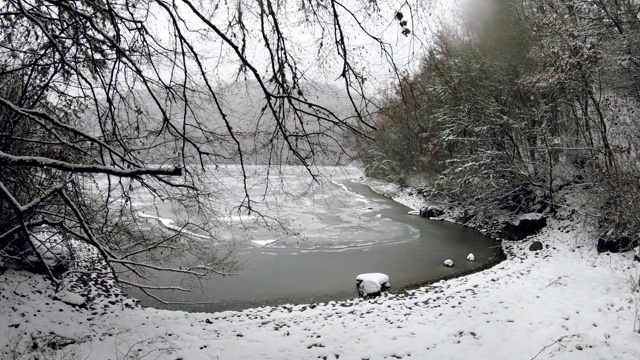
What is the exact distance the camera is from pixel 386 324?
7.73 meters

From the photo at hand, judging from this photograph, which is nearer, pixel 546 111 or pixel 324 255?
pixel 324 255

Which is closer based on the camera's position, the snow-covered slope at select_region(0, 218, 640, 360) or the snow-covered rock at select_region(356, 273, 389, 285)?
the snow-covered slope at select_region(0, 218, 640, 360)

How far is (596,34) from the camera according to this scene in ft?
35.4

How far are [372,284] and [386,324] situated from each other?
2.13 meters

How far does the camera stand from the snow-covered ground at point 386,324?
20.3ft

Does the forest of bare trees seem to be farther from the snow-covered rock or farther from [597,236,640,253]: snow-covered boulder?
the snow-covered rock

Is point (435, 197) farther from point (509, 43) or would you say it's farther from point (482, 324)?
point (482, 324)

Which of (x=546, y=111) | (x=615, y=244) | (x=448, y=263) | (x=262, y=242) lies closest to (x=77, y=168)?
(x=448, y=263)

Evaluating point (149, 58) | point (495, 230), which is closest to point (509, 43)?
point (495, 230)

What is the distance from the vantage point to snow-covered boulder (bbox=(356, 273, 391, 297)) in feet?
31.9

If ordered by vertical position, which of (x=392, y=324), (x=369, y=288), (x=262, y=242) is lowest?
(x=392, y=324)

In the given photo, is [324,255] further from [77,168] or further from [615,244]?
[77,168]

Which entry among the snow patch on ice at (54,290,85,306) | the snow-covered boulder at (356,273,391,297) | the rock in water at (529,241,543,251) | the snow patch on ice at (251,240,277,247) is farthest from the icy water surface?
the snow patch on ice at (54,290,85,306)

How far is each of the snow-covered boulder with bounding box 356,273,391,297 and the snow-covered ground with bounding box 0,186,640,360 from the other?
0.39 m
